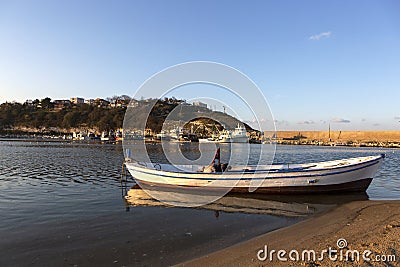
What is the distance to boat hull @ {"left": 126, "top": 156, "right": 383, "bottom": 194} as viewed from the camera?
14.9 m

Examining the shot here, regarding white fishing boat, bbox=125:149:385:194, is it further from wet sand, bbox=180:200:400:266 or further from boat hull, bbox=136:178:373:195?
wet sand, bbox=180:200:400:266

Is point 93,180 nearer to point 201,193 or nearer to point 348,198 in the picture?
point 201,193

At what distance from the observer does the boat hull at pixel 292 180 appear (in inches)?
585

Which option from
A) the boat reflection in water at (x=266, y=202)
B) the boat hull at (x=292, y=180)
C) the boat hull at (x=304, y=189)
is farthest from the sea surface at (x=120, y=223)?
the boat hull at (x=292, y=180)

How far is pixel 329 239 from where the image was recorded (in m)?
7.71

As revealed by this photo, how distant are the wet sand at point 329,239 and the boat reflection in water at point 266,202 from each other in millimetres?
1597

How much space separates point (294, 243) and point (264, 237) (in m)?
1.16

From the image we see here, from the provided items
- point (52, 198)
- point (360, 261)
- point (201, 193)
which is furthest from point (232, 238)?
point (52, 198)

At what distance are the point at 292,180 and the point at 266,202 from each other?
213 cm

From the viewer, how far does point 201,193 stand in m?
15.6

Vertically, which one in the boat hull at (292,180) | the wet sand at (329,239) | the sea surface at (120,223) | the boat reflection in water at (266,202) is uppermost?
the boat hull at (292,180)

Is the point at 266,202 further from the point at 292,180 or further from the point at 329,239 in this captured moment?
the point at 329,239

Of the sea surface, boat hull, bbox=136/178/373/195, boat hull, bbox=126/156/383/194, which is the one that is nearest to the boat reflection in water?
the sea surface

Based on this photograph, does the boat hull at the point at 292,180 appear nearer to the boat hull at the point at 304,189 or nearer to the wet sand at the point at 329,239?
the boat hull at the point at 304,189
